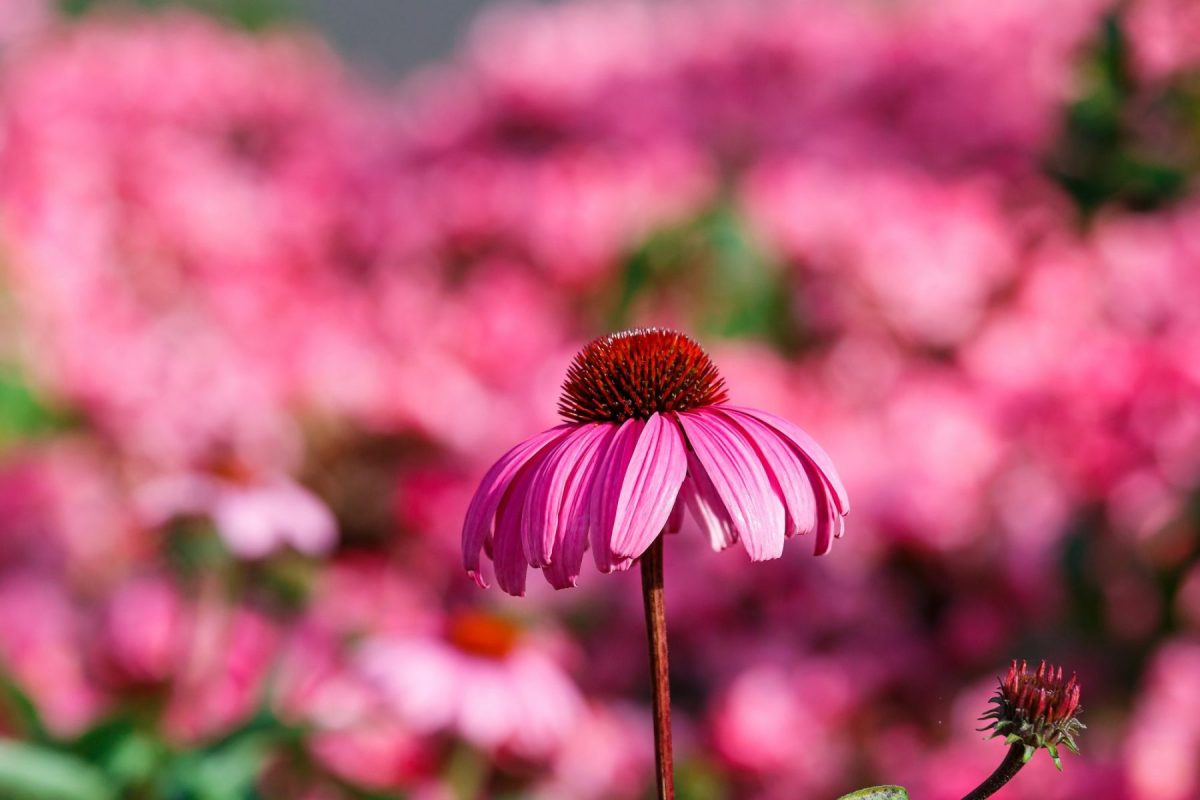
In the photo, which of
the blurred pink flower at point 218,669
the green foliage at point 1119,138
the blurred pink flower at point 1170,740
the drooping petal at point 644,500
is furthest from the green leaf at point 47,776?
the green foliage at point 1119,138

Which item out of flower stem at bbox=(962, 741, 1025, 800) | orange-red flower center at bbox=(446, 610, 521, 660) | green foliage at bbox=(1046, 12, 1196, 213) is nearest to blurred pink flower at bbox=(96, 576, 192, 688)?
orange-red flower center at bbox=(446, 610, 521, 660)

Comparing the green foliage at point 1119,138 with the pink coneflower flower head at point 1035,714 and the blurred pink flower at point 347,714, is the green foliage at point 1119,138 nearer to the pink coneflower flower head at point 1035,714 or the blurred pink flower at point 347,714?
the blurred pink flower at point 347,714

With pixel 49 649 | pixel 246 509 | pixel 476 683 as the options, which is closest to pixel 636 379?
pixel 476 683

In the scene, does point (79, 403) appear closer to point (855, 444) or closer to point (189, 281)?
point (189, 281)

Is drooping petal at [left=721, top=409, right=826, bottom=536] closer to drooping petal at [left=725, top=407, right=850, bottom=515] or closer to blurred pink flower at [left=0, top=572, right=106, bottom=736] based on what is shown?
drooping petal at [left=725, top=407, right=850, bottom=515]

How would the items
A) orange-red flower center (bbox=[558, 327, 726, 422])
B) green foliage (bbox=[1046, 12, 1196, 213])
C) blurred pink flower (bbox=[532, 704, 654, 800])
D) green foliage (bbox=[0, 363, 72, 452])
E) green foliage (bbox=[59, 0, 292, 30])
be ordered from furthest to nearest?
green foliage (bbox=[59, 0, 292, 30])
green foliage (bbox=[0, 363, 72, 452])
green foliage (bbox=[1046, 12, 1196, 213])
blurred pink flower (bbox=[532, 704, 654, 800])
orange-red flower center (bbox=[558, 327, 726, 422])

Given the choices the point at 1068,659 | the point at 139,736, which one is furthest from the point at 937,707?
the point at 139,736

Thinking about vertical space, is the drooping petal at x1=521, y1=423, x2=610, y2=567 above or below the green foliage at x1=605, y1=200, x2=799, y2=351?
below

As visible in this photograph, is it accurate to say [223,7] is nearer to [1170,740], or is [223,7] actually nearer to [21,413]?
[21,413]
